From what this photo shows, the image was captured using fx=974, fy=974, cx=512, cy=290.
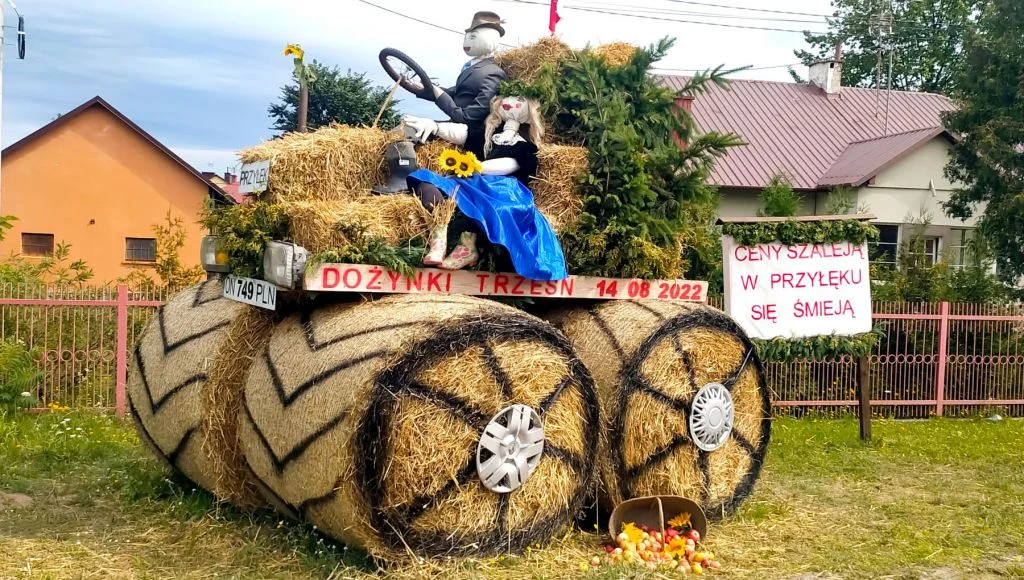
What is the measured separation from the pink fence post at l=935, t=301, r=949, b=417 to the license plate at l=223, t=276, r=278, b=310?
9.71 meters

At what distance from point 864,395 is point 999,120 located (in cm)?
771

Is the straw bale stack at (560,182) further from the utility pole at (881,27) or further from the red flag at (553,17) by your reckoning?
the utility pole at (881,27)

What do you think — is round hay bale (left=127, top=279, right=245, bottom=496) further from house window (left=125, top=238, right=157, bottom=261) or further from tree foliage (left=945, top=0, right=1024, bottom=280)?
house window (left=125, top=238, right=157, bottom=261)

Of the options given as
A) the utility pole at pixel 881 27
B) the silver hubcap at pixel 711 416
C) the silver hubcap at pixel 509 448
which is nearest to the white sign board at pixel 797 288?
the silver hubcap at pixel 711 416

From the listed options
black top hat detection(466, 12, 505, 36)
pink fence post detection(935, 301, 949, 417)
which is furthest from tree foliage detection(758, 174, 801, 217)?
black top hat detection(466, 12, 505, 36)

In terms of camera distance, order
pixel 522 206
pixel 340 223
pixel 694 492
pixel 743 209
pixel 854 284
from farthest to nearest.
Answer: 1. pixel 743 209
2. pixel 854 284
3. pixel 694 492
4. pixel 522 206
5. pixel 340 223

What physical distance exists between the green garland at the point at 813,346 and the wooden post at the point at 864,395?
573mm

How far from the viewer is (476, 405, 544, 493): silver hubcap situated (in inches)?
208

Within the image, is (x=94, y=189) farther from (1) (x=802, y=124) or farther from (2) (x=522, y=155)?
(2) (x=522, y=155)

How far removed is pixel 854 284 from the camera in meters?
8.91

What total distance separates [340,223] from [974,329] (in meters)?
10.5

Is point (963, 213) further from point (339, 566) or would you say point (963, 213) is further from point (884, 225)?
point (339, 566)

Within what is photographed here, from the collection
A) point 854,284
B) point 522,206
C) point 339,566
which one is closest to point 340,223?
point 522,206

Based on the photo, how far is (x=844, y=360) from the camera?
12461mm
